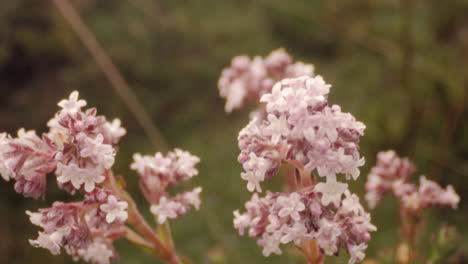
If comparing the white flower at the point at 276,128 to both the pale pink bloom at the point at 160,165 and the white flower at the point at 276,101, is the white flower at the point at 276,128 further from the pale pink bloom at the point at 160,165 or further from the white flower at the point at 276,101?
the pale pink bloom at the point at 160,165

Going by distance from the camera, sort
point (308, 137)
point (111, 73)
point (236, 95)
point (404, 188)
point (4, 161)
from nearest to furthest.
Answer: point (308, 137)
point (4, 161)
point (404, 188)
point (236, 95)
point (111, 73)

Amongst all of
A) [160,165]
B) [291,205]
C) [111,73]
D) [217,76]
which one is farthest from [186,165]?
[217,76]

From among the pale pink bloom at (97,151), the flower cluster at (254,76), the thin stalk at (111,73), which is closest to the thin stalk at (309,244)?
the pale pink bloom at (97,151)

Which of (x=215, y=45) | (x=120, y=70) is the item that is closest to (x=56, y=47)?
(x=120, y=70)

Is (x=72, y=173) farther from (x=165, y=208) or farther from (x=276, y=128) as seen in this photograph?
(x=276, y=128)

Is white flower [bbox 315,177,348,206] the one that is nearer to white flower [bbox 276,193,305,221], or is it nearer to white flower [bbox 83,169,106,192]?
white flower [bbox 276,193,305,221]

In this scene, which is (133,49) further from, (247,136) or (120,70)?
(247,136)
